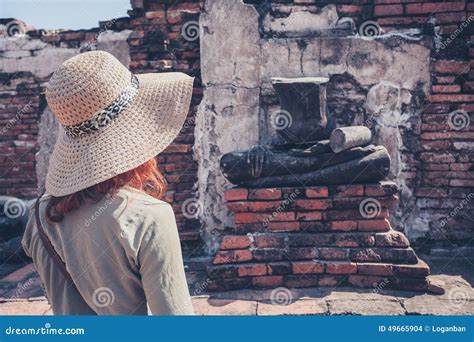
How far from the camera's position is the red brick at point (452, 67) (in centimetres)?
396

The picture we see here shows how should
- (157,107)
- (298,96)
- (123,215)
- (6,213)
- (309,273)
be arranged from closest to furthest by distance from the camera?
(123,215) < (157,107) < (309,273) < (298,96) < (6,213)

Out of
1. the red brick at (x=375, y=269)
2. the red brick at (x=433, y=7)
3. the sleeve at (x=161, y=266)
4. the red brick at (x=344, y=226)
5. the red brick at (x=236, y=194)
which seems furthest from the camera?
the red brick at (x=433, y=7)


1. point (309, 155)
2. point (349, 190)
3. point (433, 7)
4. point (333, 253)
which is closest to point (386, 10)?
point (433, 7)

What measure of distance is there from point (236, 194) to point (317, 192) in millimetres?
639

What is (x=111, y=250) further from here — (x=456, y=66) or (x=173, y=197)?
(x=456, y=66)

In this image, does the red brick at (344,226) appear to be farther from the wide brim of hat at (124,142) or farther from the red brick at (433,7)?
the wide brim of hat at (124,142)

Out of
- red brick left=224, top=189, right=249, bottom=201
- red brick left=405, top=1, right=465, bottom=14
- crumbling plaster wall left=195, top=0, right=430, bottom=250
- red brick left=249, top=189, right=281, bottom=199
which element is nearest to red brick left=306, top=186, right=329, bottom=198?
red brick left=249, top=189, right=281, bottom=199

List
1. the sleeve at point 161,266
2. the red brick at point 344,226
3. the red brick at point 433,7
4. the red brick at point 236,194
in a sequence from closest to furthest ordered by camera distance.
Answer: the sleeve at point 161,266 → the red brick at point 344,226 → the red brick at point 236,194 → the red brick at point 433,7

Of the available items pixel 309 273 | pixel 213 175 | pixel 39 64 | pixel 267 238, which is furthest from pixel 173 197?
pixel 39 64

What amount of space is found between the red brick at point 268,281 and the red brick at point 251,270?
0.04m

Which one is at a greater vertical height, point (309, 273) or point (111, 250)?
point (111, 250)

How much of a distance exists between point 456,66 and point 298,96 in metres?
1.58

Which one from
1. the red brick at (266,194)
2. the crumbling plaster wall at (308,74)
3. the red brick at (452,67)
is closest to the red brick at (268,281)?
the red brick at (266,194)

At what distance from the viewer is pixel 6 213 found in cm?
453
